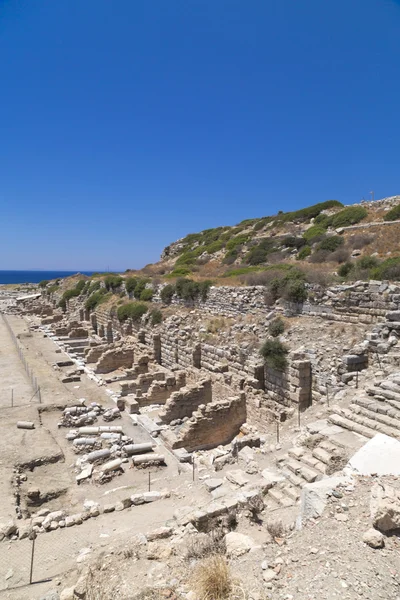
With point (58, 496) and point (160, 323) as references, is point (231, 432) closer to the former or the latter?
point (58, 496)

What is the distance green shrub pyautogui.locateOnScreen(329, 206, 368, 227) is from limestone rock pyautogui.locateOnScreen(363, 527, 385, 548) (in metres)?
28.8

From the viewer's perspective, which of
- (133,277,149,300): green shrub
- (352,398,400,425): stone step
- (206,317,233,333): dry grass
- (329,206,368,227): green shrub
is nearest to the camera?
(352,398,400,425): stone step

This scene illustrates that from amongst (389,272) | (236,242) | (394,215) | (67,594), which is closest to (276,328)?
(389,272)

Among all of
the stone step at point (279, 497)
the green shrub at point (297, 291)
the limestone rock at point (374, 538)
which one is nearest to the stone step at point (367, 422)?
the stone step at point (279, 497)

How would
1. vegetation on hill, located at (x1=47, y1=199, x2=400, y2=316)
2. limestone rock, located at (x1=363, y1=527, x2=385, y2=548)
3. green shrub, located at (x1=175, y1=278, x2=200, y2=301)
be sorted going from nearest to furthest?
limestone rock, located at (x1=363, y1=527, x2=385, y2=548), vegetation on hill, located at (x1=47, y1=199, x2=400, y2=316), green shrub, located at (x1=175, y1=278, x2=200, y2=301)

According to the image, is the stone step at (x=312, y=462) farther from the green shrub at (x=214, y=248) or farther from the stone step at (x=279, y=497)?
the green shrub at (x=214, y=248)

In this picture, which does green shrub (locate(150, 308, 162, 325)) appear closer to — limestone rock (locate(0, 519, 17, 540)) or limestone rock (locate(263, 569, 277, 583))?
limestone rock (locate(0, 519, 17, 540))

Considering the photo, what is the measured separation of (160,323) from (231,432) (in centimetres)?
933

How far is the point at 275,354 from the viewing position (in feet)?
37.5

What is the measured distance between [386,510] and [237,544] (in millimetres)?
1934

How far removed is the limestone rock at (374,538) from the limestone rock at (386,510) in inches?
4.9

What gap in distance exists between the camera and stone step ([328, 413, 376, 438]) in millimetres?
7382

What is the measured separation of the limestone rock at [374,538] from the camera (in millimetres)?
4188

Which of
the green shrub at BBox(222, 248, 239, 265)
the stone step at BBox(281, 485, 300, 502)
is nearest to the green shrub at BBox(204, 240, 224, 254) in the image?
the green shrub at BBox(222, 248, 239, 265)
